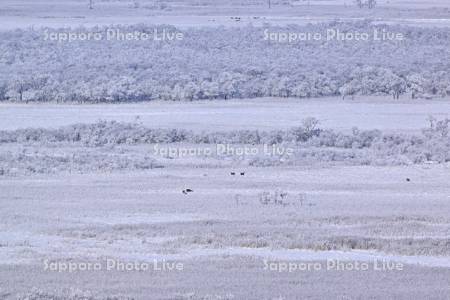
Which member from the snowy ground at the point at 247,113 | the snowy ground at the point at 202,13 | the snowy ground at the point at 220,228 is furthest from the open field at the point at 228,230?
the snowy ground at the point at 202,13

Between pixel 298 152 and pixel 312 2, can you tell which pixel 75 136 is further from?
pixel 312 2

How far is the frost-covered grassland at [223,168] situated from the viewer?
46.8 ft

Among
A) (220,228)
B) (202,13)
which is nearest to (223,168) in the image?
(220,228)

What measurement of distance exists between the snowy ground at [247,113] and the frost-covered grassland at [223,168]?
0.09 m

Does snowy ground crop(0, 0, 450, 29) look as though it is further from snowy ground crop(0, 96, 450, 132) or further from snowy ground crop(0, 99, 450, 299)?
snowy ground crop(0, 99, 450, 299)

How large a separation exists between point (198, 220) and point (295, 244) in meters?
2.37

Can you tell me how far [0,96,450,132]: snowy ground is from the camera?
97.6 ft

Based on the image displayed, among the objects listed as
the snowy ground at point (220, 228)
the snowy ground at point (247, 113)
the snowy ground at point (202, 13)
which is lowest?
the snowy ground at point (202, 13)

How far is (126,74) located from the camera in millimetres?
39875

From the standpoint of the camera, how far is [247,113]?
32.0m

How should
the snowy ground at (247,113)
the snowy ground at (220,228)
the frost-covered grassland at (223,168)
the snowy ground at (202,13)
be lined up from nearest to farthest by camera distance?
the snowy ground at (220,228) → the frost-covered grassland at (223,168) → the snowy ground at (247,113) → the snowy ground at (202,13)

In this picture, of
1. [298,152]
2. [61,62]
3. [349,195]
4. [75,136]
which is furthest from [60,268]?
[61,62]

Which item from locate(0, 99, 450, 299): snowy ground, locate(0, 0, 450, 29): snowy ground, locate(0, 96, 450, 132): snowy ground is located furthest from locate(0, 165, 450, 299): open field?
locate(0, 0, 450, 29): snowy ground

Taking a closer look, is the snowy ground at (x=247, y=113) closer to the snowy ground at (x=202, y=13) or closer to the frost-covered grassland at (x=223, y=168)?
the frost-covered grassland at (x=223, y=168)
